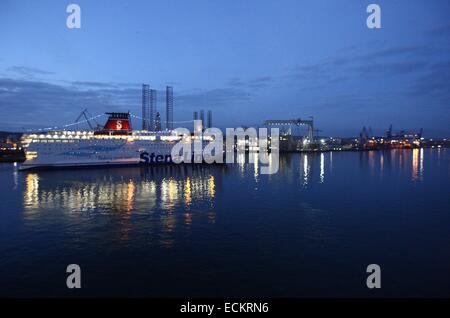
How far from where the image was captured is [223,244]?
1223 centimetres

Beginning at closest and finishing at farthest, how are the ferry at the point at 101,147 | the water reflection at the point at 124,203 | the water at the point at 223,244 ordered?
the water at the point at 223,244, the water reflection at the point at 124,203, the ferry at the point at 101,147

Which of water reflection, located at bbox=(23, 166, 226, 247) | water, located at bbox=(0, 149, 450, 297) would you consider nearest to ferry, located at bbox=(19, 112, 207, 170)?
water reflection, located at bbox=(23, 166, 226, 247)

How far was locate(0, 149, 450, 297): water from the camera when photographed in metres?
8.94

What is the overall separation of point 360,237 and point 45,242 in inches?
462

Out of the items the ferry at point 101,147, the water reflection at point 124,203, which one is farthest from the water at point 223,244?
the ferry at point 101,147

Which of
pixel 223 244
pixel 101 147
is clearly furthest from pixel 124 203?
pixel 101 147

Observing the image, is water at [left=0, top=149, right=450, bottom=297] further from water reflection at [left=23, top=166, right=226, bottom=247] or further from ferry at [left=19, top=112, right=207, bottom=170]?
ferry at [left=19, top=112, right=207, bottom=170]

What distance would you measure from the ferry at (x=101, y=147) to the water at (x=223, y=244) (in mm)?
20282

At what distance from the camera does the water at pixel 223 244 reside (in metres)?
8.94

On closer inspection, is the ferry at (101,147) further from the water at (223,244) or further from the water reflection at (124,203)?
the water at (223,244)

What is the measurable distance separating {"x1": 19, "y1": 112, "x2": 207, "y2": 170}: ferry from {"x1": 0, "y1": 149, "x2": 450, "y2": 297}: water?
20.3 metres
